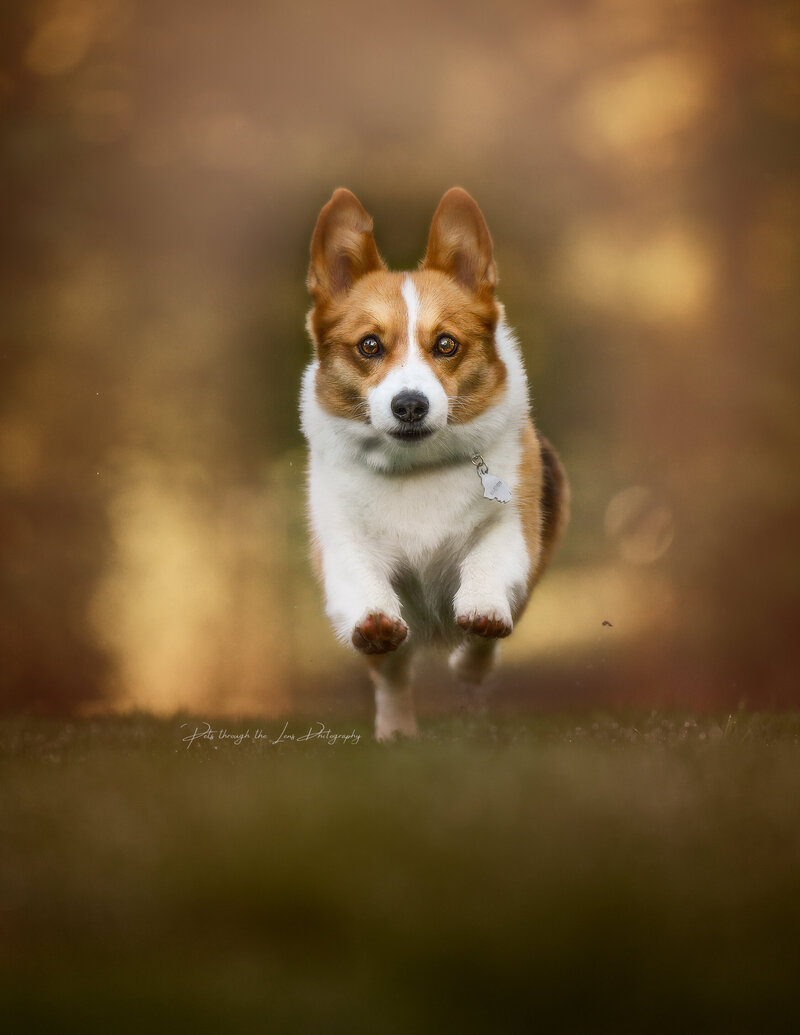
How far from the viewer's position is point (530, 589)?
3078mm

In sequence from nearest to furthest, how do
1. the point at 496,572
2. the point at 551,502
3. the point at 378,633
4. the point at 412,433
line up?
the point at 378,633
the point at 412,433
the point at 496,572
the point at 551,502

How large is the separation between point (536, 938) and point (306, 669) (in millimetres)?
1299

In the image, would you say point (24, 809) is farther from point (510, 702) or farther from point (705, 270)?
point (705, 270)

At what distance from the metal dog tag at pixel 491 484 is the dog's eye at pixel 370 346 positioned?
0.42 metres

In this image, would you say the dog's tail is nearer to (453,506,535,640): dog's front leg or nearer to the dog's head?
(453,506,535,640): dog's front leg

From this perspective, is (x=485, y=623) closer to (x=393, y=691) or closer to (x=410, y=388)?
(x=410, y=388)

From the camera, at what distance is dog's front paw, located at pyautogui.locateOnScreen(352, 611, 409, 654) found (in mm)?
2492

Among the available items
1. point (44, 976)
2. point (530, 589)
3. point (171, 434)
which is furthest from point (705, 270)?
point (44, 976)

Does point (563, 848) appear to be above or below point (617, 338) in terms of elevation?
below

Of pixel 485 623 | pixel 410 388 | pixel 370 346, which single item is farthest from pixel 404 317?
pixel 485 623

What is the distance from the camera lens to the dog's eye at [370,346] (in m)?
2.71

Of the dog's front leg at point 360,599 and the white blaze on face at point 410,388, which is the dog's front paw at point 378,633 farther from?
the white blaze on face at point 410,388

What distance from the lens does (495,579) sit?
8.86ft

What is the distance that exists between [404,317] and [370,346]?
0.39 feet
